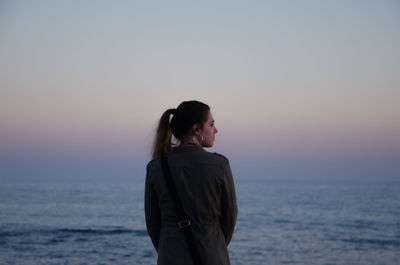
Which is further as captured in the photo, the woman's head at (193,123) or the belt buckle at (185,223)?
the woman's head at (193,123)

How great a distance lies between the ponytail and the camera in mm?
2480

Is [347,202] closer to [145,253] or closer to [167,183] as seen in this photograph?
[145,253]

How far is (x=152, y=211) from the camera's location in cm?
242

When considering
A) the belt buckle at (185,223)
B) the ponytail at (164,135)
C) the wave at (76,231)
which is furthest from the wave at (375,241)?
the belt buckle at (185,223)

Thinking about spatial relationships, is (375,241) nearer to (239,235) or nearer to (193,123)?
(239,235)

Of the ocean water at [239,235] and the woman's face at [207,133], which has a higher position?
the woman's face at [207,133]

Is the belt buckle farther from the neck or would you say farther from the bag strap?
the neck

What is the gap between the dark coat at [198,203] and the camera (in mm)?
2234

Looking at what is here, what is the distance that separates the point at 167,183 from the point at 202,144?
297 mm

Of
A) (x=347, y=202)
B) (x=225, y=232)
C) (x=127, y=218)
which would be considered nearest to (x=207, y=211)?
(x=225, y=232)

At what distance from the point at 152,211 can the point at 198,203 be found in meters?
0.33

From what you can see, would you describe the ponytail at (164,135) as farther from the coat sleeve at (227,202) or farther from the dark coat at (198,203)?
the coat sleeve at (227,202)

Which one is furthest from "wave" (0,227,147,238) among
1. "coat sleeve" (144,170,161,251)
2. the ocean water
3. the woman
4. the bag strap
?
the bag strap

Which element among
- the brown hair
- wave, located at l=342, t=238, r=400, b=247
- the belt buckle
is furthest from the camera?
wave, located at l=342, t=238, r=400, b=247
